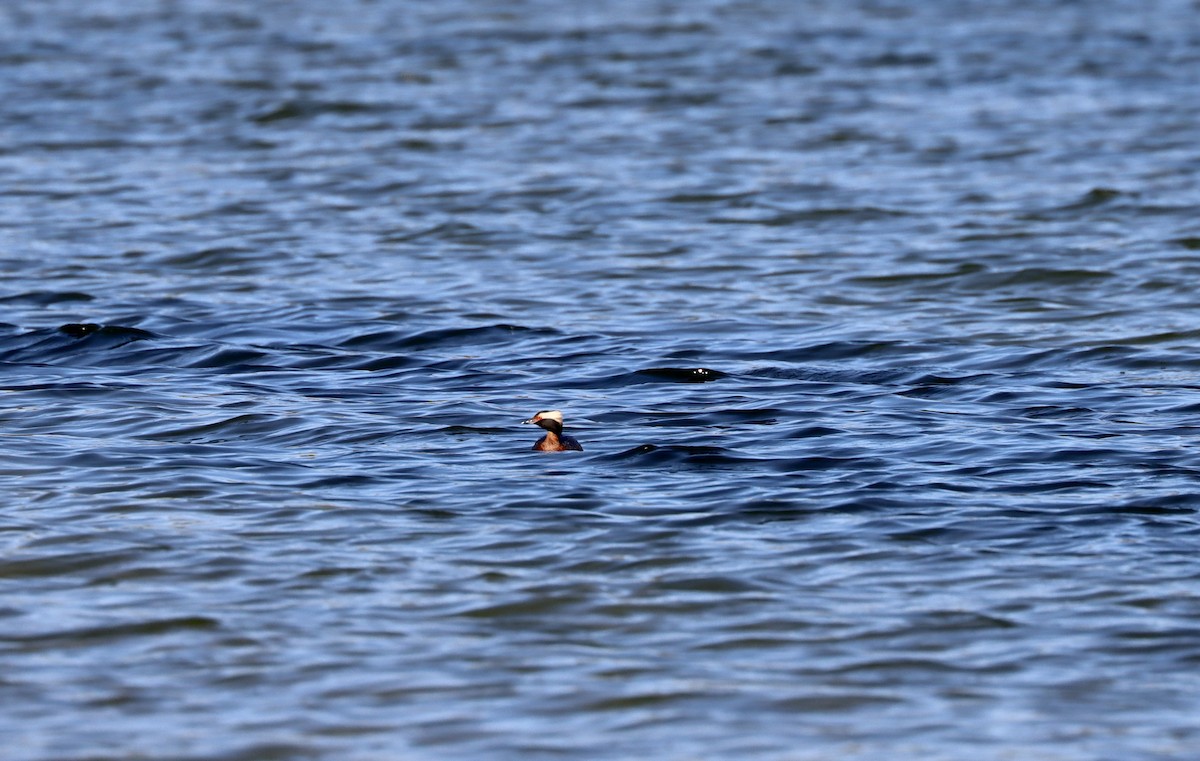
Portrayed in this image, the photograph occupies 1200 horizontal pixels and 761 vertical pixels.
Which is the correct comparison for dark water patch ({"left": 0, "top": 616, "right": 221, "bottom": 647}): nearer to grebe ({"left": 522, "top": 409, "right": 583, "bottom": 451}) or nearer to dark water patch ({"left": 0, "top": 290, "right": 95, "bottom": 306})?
grebe ({"left": 522, "top": 409, "right": 583, "bottom": 451})

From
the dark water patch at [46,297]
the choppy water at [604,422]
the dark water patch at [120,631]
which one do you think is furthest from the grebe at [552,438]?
the dark water patch at [46,297]

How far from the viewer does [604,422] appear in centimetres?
983

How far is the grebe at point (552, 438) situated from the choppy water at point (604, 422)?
0.07m

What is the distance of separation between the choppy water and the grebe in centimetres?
7

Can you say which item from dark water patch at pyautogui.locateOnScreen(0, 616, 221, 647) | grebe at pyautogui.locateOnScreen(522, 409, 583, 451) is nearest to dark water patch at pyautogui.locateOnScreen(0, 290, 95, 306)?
grebe at pyautogui.locateOnScreen(522, 409, 583, 451)

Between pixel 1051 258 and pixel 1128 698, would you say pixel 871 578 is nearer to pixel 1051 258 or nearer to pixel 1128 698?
pixel 1128 698

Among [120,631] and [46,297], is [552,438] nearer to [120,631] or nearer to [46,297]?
[120,631]

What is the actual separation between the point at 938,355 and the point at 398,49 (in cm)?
1566

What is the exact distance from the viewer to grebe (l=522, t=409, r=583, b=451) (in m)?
8.94

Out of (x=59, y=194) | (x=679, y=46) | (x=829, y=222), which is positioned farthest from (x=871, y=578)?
(x=679, y=46)

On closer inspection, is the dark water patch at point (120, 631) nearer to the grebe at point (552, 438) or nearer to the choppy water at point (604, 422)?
the choppy water at point (604, 422)

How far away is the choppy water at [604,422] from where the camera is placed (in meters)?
6.43

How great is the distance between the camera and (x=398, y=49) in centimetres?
2584

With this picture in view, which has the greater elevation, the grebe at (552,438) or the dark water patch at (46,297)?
the dark water patch at (46,297)
